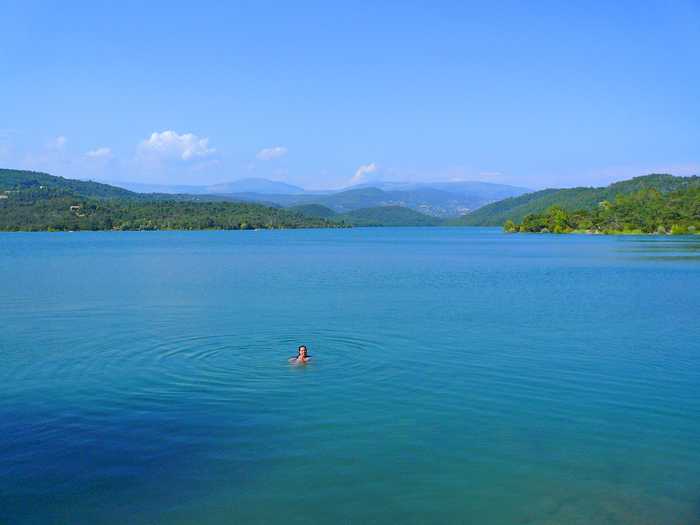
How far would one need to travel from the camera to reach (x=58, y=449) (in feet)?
40.7

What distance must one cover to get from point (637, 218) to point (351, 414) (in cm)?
15205

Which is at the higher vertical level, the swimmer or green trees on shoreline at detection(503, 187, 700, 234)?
green trees on shoreline at detection(503, 187, 700, 234)

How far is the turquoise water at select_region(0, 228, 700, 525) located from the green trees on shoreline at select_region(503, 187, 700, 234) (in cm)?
11808

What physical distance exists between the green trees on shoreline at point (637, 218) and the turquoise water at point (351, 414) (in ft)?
387

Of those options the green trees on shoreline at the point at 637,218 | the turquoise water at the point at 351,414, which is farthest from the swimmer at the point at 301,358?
the green trees on shoreline at the point at 637,218

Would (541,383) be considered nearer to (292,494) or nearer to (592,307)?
(292,494)

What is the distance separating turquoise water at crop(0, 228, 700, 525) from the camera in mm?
10320

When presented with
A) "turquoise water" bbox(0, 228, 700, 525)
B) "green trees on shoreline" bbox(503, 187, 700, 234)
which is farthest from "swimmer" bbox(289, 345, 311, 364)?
"green trees on shoreline" bbox(503, 187, 700, 234)

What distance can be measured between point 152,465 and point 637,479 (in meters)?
8.68

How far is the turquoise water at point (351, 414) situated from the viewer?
406 inches

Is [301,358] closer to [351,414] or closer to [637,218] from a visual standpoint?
[351,414]

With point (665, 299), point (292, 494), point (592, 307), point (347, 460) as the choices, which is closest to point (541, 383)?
point (347, 460)

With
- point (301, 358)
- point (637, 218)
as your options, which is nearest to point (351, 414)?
point (301, 358)

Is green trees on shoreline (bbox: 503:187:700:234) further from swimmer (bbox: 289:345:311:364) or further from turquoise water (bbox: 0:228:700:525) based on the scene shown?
swimmer (bbox: 289:345:311:364)
